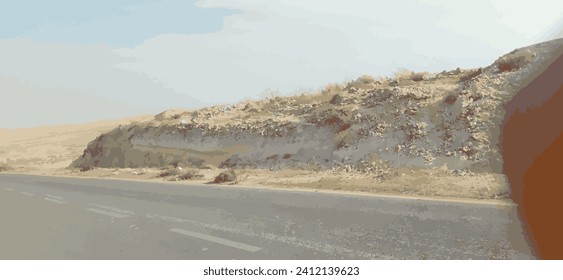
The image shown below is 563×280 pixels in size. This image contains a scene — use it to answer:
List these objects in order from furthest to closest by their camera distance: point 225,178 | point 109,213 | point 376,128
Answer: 1. point 376,128
2. point 225,178
3. point 109,213

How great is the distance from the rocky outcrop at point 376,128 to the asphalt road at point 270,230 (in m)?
7.06

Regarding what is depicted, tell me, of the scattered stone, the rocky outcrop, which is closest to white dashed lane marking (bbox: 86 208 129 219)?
the scattered stone

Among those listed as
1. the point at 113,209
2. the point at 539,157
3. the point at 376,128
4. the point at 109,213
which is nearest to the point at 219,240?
the point at 109,213

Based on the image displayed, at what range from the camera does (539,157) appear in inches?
441

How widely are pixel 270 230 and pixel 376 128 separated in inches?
530

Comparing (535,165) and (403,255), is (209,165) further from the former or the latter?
(403,255)

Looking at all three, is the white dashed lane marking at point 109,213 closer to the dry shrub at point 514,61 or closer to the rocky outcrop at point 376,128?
the rocky outcrop at point 376,128

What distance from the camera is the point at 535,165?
419 inches

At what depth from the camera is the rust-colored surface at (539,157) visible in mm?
5949

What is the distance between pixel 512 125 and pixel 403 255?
12.6 m

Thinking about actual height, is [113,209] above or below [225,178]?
above

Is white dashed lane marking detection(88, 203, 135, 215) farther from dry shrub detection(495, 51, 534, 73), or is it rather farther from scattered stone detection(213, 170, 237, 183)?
dry shrub detection(495, 51, 534, 73)

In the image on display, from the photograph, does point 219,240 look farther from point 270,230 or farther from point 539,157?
point 539,157

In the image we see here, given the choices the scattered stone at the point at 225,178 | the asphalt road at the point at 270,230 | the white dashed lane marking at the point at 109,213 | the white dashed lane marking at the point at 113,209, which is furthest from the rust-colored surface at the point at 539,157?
the scattered stone at the point at 225,178
